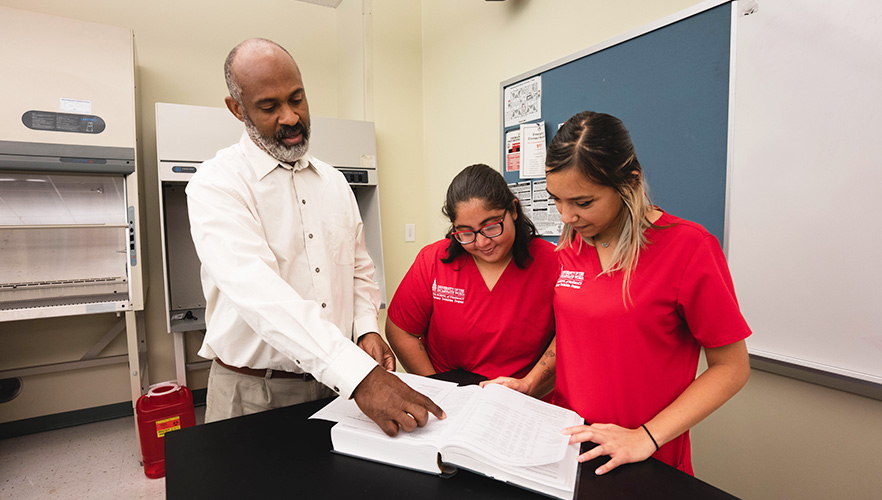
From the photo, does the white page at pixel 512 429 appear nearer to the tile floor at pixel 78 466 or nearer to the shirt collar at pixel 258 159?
the shirt collar at pixel 258 159

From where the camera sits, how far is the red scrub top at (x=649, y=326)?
2.67 ft

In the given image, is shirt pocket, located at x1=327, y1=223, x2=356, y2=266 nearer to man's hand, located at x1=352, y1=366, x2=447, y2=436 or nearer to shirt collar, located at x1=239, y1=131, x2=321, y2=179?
shirt collar, located at x1=239, y1=131, x2=321, y2=179

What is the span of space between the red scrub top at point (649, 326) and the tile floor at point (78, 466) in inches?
83.5

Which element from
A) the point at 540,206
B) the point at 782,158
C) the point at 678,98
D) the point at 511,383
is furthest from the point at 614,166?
the point at 540,206

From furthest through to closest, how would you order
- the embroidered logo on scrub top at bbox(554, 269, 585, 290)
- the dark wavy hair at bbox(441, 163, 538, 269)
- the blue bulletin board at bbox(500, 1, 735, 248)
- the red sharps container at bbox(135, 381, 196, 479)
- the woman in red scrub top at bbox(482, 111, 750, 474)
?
the red sharps container at bbox(135, 381, 196, 479) → the blue bulletin board at bbox(500, 1, 735, 248) → the dark wavy hair at bbox(441, 163, 538, 269) → the embroidered logo on scrub top at bbox(554, 269, 585, 290) → the woman in red scrub top at bbox(482, 111, 750, 474)

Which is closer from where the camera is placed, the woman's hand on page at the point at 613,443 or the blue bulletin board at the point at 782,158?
the woman's hand on page at the point at 613,443

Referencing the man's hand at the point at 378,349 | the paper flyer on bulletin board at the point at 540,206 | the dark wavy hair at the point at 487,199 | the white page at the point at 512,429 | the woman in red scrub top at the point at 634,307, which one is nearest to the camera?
the white page at the point at 512,429

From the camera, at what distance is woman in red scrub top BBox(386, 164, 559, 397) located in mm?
1213

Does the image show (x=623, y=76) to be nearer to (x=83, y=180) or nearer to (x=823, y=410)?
(x=823, y=410)

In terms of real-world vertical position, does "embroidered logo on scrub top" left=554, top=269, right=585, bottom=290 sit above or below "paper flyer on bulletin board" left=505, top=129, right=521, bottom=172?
below

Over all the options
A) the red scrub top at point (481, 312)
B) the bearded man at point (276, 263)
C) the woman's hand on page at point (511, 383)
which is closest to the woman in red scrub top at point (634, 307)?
the woman's hand on page at point (511, 383)

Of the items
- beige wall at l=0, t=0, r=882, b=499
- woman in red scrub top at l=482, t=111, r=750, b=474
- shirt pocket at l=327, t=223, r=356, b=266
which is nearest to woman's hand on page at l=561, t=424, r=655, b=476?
woman in red scrub top at l=482, t=111, r=750, b=474

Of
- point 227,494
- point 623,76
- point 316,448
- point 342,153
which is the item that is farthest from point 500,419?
point 342,153

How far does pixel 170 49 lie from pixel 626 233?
3.14 metres
